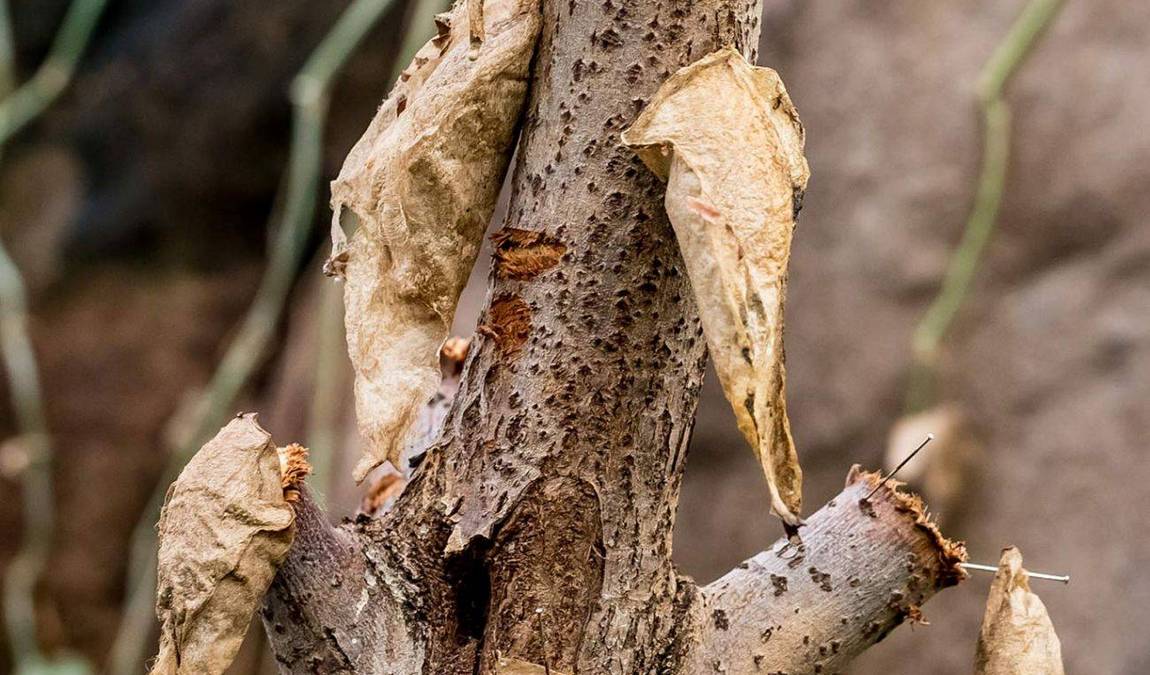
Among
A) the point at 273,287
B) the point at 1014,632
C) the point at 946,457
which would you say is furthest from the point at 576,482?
the point at 273,287

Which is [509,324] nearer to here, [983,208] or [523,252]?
[523,252]

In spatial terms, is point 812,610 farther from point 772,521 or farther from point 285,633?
point 772,521

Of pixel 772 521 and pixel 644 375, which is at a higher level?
pixel 772 521

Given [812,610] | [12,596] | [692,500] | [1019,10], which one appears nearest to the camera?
[812,610]

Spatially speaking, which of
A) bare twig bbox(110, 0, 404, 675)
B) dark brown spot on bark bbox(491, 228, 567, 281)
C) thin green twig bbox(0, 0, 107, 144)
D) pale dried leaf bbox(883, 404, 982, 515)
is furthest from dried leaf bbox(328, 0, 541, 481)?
thin green twig bbox(0, 0, 107, 144)

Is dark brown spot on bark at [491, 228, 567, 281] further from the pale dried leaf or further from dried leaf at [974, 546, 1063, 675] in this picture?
the pale dried leaf

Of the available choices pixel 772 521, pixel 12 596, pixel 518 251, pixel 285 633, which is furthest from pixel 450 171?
pixel 12 596
